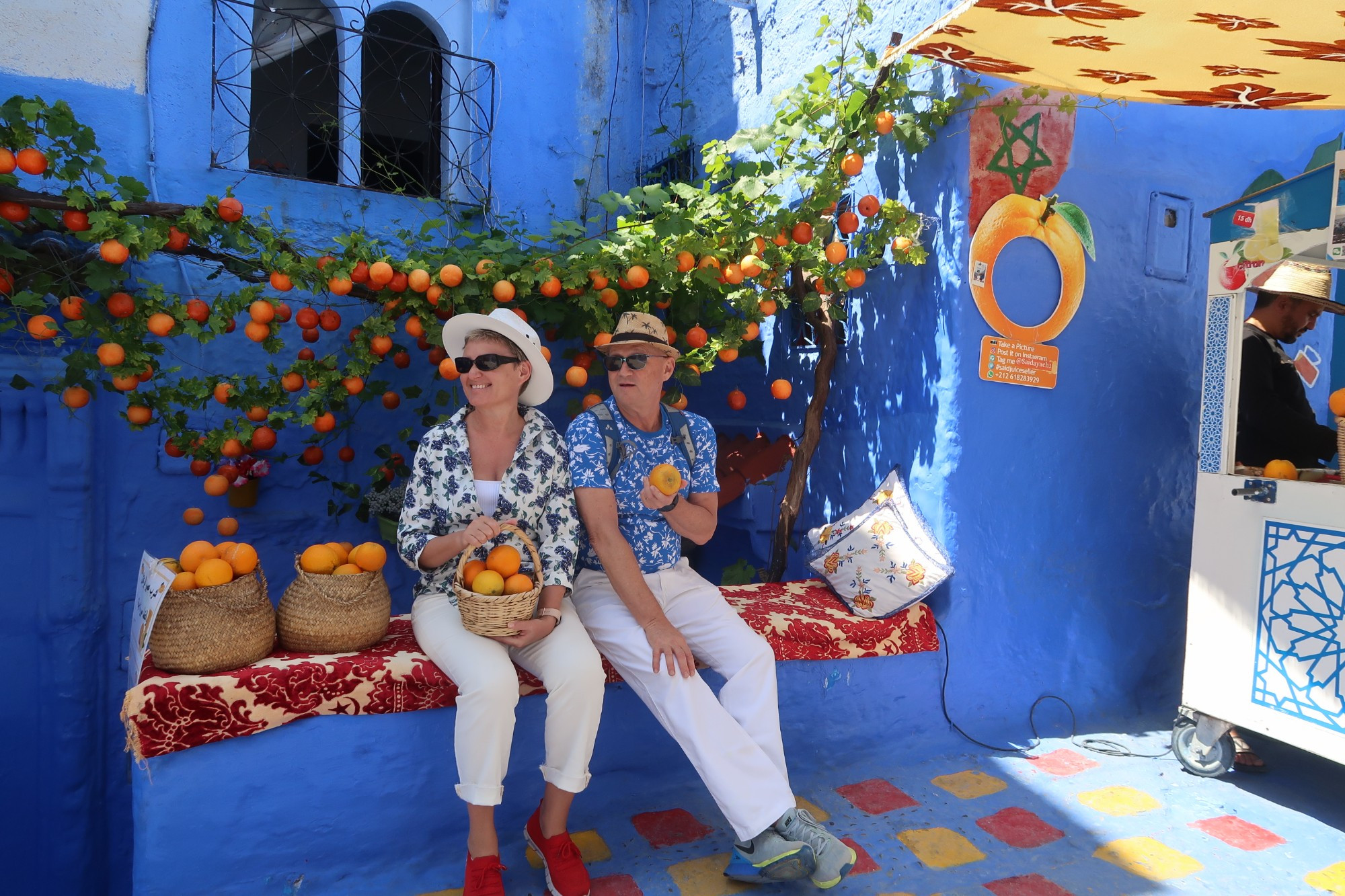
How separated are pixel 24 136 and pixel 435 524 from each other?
212cm

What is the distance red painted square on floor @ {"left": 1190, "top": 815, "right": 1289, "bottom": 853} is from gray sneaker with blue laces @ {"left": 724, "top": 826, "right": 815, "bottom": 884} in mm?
1628

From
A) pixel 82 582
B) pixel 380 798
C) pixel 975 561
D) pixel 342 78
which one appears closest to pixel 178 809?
pixel 380 798

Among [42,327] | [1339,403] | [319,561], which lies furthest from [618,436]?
[1339,403]

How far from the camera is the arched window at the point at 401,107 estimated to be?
17.1 feet

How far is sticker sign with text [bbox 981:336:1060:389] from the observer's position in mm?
3834

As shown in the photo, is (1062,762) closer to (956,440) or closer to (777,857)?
(956,440)

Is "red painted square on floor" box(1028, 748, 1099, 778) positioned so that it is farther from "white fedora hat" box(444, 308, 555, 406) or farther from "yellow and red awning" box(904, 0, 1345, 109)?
"yellow and red awning" box(904, 0, 1345, 109)

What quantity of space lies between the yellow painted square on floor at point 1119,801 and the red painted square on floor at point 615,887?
1.82 meters

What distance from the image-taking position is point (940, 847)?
2.96 metres

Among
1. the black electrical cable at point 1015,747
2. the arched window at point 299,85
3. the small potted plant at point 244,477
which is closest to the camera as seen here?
the black electrical cable at point 1015,747

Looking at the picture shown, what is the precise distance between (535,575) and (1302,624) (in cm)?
287

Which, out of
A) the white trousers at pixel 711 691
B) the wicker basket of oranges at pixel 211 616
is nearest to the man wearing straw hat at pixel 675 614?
the white trousers at pixel 711 691

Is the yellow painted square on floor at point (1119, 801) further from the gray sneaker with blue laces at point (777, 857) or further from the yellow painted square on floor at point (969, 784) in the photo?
the gray sneaker with blue laces at point (777, 857)

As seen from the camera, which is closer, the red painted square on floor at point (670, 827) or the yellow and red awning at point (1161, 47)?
the yellow and red awning at point (1161, 47)
